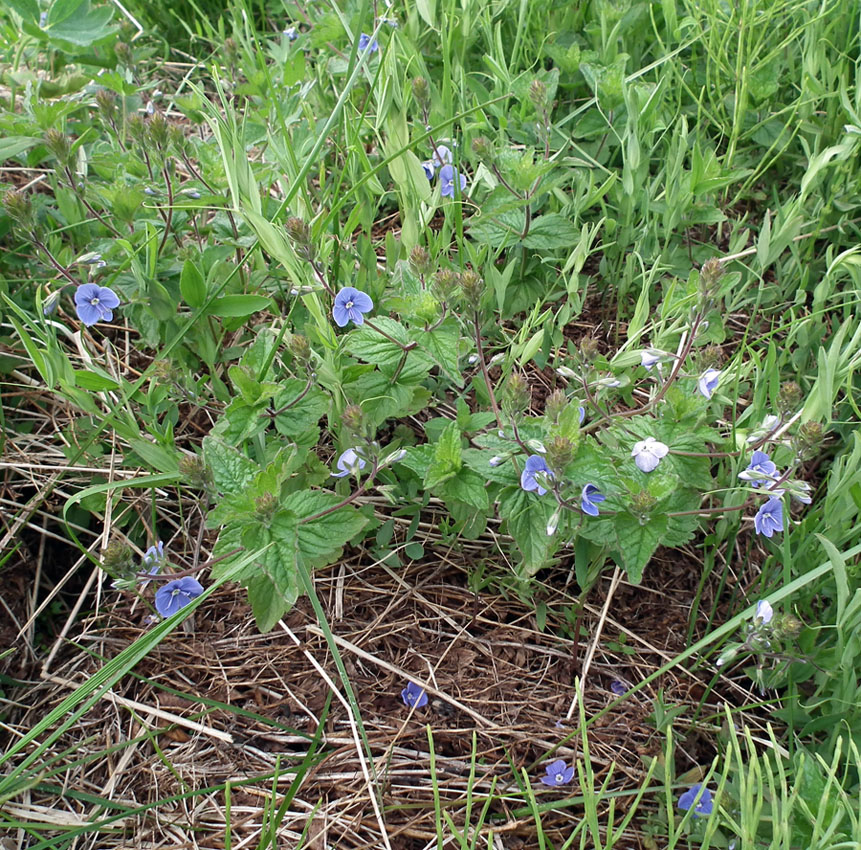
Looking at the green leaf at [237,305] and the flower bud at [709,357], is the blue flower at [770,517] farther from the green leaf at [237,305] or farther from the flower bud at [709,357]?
the green leaf at [237,305]

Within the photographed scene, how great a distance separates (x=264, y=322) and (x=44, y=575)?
956 millimetres

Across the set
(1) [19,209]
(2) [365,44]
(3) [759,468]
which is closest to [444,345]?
(3) [759,468]

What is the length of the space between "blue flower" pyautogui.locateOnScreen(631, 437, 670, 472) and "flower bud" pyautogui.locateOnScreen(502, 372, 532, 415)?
10.1 inches

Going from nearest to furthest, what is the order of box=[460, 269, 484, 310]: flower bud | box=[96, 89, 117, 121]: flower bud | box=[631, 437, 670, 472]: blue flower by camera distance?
box=[631, 437, 670, 472]: blue flower
box=[460, 269, 484, 310]: flower bud
box=[96, 89, 117, 121]: flower bud

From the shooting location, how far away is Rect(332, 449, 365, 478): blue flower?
1.75 meters

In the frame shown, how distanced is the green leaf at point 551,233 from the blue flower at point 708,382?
702 mm

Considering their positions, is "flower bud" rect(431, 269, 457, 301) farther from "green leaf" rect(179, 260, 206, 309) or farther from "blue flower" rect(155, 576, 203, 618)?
"blue flower" rect(155, 576, 203, 618)

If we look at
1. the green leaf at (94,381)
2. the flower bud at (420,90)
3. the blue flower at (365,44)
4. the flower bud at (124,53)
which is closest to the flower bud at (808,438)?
the flower bud at (420,90)

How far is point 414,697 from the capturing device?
1.88 meters

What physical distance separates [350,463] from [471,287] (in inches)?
18.8

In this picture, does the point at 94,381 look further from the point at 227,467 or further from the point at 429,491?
the point at 429,491

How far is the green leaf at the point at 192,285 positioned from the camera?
1.98 m

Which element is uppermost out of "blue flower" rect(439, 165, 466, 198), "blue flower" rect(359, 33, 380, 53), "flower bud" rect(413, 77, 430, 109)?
"blue flower" rect(359, 33, 380, 53)

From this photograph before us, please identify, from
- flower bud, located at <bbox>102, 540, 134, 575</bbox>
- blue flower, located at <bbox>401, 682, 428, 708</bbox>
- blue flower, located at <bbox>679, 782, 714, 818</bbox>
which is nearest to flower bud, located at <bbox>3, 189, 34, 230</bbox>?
flower bud, located at <bbox>102, 540, 134, 575</bbox>
